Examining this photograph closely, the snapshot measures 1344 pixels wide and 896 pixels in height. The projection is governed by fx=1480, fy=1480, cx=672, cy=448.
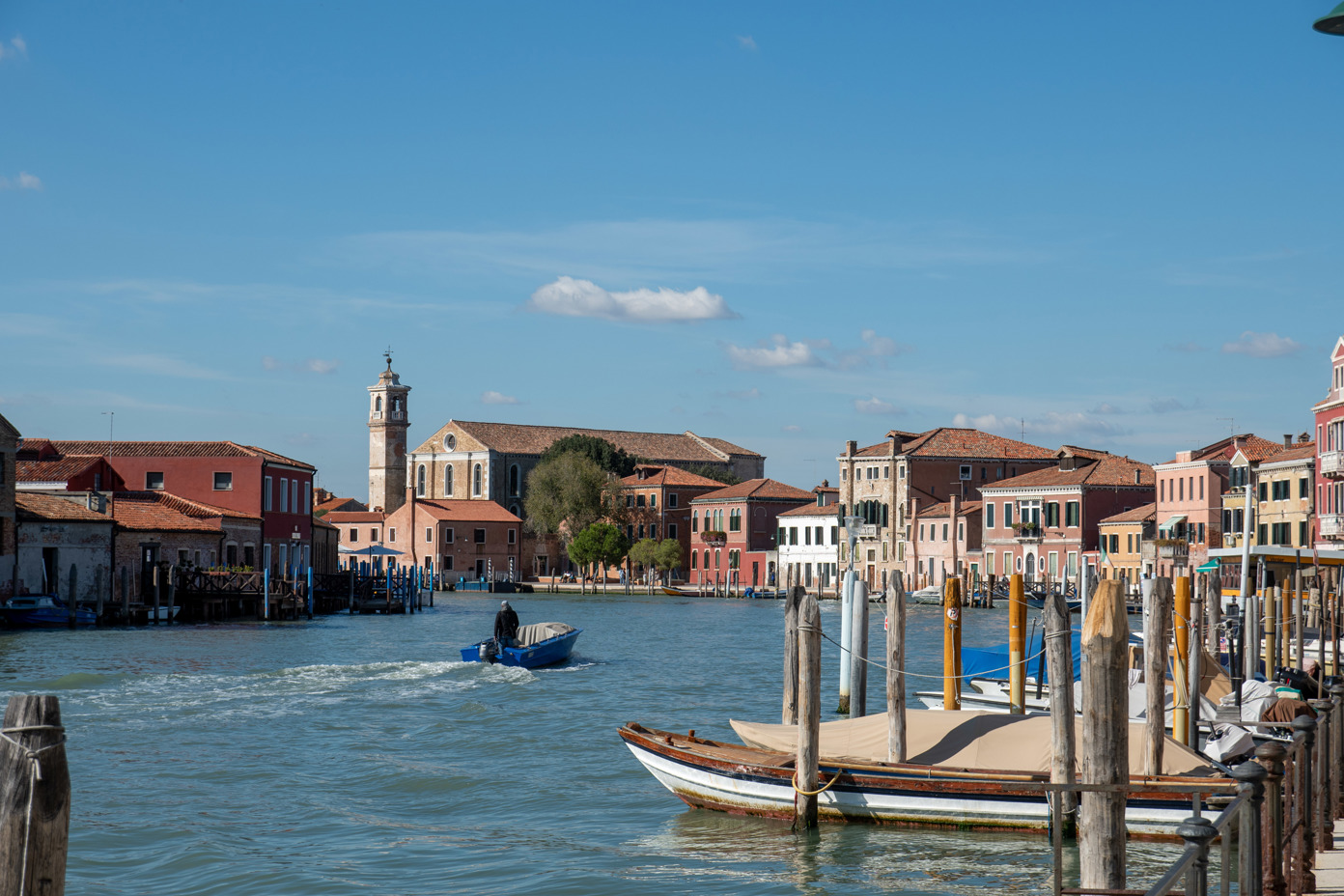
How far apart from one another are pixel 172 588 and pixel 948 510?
4034 centimetres

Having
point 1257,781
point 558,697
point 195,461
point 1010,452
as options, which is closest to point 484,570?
point 1010,452

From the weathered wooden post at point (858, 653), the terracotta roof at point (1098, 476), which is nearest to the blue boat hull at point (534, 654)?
the weathered wooden post at point (858, 653)

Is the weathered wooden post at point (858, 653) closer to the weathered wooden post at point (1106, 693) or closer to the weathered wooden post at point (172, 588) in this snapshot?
the weathered wooden post at point (1106, 693)

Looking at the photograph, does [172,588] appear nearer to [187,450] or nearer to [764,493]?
[187,450]

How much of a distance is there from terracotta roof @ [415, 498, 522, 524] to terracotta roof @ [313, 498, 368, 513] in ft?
76.7

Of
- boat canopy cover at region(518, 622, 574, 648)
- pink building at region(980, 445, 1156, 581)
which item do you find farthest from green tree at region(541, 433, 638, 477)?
boat canopy cover at region(518, 622, 574, 648)

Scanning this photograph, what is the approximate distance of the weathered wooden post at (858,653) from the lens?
16.0 meters

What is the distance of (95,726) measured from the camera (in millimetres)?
17844

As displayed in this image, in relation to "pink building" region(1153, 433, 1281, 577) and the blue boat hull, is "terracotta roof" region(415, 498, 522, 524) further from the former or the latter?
the blue boat hull

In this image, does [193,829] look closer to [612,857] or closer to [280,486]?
[612,857]

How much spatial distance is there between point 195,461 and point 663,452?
51.2 metres

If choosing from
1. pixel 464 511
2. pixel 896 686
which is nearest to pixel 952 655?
pixel 896 686

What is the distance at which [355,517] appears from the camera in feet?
293

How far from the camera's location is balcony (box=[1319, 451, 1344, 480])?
1586 inches
